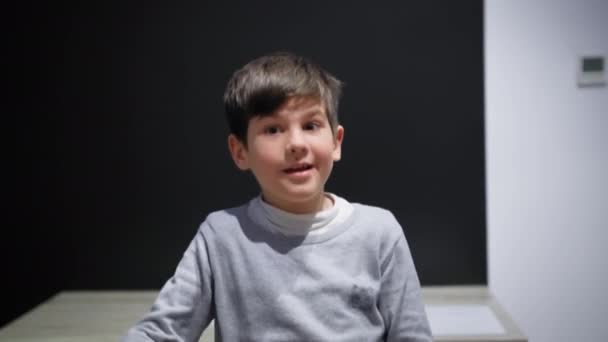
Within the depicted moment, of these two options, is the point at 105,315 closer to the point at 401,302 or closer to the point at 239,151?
the point at 239,151

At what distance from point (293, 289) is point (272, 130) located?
11.9 inches

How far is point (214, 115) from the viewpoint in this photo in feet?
5.76

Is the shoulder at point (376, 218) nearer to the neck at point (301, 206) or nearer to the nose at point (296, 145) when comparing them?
the neck at point (301, 206)

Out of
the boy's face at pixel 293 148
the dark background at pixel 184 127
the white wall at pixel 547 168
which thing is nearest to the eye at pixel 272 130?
the boy's face at pixel 293 148

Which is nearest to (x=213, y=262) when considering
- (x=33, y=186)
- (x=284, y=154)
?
(x=284, y=154)

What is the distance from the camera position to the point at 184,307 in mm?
990

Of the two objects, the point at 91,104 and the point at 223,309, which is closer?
the point at 223,309

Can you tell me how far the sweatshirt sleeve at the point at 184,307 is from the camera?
3.15 ft

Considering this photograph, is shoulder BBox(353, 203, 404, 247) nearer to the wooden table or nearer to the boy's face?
the boy's face

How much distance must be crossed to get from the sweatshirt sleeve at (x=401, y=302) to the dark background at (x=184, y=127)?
0.70 metres

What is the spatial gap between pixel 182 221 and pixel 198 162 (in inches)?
8.0

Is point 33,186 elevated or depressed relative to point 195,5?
depressed

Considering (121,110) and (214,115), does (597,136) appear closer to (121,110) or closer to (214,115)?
(214,115)

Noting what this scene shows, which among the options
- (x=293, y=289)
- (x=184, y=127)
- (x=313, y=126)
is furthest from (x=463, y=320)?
(x=184, y=127)
